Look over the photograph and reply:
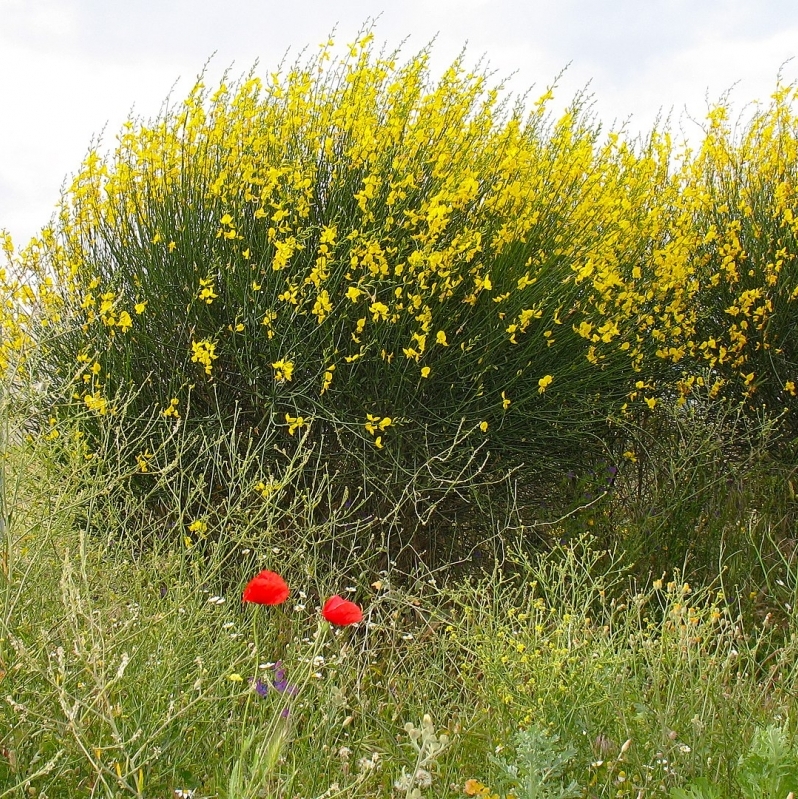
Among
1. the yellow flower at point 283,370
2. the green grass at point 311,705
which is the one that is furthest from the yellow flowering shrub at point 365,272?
the green grass at point 311,705

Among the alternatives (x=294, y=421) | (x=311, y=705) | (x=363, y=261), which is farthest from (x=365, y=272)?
(x=311, y=705)

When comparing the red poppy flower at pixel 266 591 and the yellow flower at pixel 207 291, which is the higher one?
the yellow flower at pixel 207 291

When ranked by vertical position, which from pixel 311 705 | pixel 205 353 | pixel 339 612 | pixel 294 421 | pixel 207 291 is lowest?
pixel 311 705

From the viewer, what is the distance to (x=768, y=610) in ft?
13.0

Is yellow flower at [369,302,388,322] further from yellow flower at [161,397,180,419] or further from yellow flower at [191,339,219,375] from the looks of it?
yellow flower at [161,397,180,419]

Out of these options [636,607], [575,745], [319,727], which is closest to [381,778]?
[319,727]

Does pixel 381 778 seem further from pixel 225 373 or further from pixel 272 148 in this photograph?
pixel 272 148

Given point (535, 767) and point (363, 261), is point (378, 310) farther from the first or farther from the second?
point (535, 767)

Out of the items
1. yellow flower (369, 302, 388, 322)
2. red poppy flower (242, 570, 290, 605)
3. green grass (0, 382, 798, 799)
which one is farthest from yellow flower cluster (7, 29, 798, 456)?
red poppy flower (242, 570, 290, 605)

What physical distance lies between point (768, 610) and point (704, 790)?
88.5 inches

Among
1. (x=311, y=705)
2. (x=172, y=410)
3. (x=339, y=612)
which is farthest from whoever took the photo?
(x=172, y=410)

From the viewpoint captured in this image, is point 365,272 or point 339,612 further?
point 365,272

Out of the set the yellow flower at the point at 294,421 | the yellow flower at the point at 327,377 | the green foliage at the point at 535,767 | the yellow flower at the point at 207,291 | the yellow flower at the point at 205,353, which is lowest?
the green foliage at the point at 535,767

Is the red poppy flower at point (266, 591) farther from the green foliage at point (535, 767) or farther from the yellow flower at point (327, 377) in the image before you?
the yellow flower at point (327, 377)
